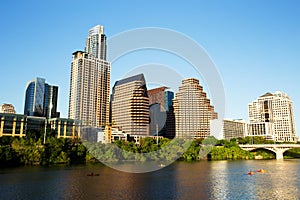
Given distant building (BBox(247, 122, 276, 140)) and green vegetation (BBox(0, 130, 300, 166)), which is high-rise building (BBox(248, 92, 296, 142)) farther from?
green vegetation (BBox(0, 130, 300, 166))

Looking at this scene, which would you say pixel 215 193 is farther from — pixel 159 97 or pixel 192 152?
pixel 192 152

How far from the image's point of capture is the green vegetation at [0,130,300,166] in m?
39.3

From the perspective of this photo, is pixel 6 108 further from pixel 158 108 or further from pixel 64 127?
pixel 158 108

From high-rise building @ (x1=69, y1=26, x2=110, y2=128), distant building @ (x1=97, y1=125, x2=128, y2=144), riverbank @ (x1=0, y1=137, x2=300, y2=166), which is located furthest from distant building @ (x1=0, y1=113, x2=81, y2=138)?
high-rise building @ (x1=69, y1=26, x2=110, y2=128)

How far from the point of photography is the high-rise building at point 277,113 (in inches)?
Answer: 4466

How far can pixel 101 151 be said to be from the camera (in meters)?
44.6

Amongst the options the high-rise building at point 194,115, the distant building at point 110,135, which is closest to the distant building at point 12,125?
the distant building at point 110,135

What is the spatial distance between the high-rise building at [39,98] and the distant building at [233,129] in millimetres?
69409

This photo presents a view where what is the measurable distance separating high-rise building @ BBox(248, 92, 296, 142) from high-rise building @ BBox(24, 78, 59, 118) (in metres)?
86.5

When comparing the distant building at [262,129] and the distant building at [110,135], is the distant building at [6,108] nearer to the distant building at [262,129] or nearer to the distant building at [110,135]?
the distant building at [110,135]

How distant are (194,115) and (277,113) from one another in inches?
2900

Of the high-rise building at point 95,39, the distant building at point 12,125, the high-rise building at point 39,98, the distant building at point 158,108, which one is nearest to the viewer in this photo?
the distant building at point 158,108

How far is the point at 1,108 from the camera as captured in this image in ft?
400

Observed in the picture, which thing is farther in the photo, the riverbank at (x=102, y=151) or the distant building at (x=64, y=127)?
the distant building at (x=64, y=127)
